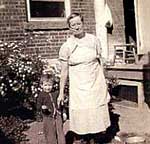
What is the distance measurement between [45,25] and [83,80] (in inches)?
182

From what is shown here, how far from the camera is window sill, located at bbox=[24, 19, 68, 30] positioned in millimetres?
10016

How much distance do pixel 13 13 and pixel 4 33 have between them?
505 mm

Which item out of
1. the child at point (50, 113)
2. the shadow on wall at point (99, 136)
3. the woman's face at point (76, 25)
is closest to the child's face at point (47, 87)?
the child at point (50, 113)

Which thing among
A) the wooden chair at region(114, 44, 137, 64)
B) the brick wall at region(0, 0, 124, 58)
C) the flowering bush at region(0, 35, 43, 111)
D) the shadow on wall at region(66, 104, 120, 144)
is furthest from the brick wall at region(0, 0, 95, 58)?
the shadow on wall at region(66, 104, 120, 144)

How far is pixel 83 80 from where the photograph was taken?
19.2 feet

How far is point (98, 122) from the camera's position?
603cm

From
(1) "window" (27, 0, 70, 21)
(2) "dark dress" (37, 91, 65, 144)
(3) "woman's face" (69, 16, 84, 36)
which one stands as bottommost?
(2) "dark dress" (37, 91, 65, 144)

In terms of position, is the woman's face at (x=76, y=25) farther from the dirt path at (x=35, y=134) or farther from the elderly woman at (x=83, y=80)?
the dirt path at (x=35, y=134)

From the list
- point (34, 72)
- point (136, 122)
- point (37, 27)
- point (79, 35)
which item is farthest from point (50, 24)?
point (79, 35)

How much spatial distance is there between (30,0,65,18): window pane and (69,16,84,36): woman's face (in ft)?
15.3

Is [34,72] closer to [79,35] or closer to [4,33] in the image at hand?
[4,33]

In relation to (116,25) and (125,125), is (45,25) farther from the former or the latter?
(125,125)

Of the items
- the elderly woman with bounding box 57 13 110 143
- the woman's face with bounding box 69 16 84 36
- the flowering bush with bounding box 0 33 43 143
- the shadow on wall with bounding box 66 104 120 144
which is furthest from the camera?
the flowering bush with bounding box 0 33 43 143

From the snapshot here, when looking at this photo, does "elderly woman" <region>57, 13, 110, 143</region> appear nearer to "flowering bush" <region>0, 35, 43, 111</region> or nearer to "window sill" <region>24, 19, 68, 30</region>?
"flowering bush" <region>0, 35, 43, 111</region>
